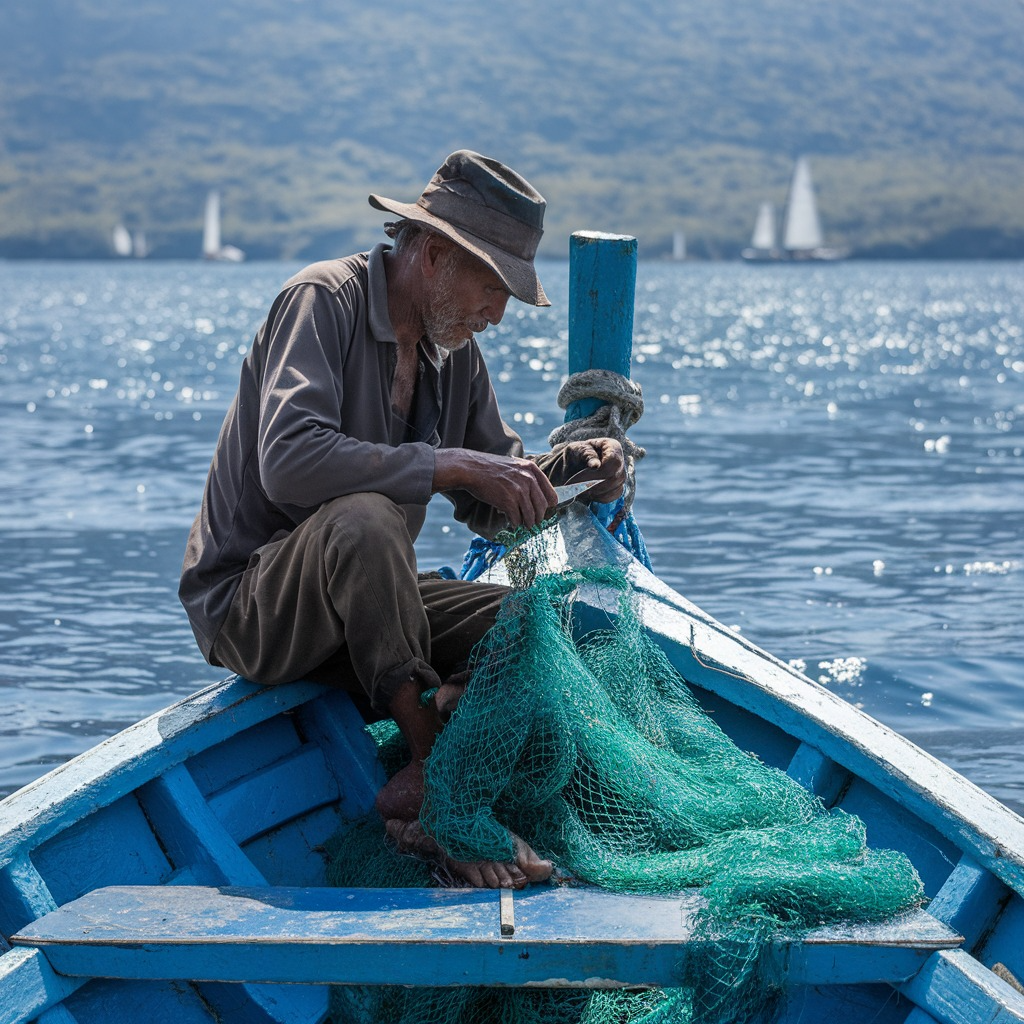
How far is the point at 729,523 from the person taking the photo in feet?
45.8

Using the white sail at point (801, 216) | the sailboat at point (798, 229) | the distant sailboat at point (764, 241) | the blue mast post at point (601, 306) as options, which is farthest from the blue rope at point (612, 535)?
the distant sailboat at point (764, 241)

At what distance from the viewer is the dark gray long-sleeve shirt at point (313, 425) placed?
3.40 meters

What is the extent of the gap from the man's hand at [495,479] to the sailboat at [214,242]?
141m

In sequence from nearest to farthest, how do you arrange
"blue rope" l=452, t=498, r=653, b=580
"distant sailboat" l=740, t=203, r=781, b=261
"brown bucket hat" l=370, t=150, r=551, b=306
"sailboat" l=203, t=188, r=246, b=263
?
"brown bucket hat" l=370, t=150, r=551, b=306
"blue rope" l=452, t=498, r=653, b=580
"distant sailboat" l=740, t=203, r=781, b=261
"sailboat" l=203, t=188, r=246, b=263

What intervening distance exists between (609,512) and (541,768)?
1863 millimetres

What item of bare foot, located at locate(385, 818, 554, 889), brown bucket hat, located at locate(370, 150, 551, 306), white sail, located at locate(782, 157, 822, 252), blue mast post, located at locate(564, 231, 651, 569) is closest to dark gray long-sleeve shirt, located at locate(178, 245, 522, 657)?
brown bucket hat, located at locate(370, 150, 551, 306)

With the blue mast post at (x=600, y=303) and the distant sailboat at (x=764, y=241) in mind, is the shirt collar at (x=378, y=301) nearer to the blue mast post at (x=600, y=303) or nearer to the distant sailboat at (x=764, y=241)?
the blue mast post at (x=600, y=303)

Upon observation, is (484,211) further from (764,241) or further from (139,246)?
(139,246)

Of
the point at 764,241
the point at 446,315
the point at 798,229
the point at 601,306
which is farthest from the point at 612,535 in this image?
the point at 764,241

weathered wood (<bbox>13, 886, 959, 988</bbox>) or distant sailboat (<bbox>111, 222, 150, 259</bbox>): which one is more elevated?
distant sailboat (<bbox>111, 222, 150, 259</bbox>)

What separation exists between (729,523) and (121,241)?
162 metres

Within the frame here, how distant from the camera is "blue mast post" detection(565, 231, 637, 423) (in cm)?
528

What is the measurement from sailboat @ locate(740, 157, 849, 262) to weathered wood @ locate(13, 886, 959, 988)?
123 meters

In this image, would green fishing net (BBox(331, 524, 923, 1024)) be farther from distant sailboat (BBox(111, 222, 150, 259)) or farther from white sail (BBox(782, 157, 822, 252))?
distant sailboat (BBox(111, 222, 150, 259))
